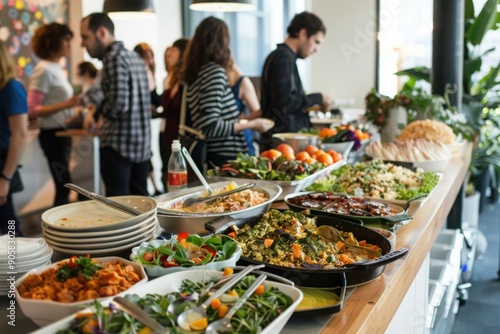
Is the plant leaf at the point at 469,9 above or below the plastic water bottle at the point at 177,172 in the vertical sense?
above

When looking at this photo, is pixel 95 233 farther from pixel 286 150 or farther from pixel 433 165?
pixel 433 165

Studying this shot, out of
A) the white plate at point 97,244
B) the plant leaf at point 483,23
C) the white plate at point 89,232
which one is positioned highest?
the plant leaf at point 483,23

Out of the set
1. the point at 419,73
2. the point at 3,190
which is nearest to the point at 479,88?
the point at 419,73

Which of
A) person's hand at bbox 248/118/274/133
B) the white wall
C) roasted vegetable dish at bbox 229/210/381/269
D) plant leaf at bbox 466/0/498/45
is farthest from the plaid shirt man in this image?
the white wall

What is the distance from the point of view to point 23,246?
4.04 ft

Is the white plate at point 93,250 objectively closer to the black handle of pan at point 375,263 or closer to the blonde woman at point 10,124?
the black handle of pan at point 375,263

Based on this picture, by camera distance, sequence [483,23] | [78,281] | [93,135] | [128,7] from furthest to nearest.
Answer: [93,135] → [483,23] → [128,7] → [78,281]

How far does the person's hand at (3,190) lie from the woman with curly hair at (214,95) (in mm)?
1070

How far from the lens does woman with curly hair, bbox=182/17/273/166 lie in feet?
9.44

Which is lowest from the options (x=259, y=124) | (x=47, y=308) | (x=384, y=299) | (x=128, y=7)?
(x=384, y=299)

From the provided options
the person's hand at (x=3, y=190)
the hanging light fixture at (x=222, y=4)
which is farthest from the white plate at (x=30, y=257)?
the hanging light fixture at (x=222, y=4)

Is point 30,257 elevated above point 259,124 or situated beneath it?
situated beneath

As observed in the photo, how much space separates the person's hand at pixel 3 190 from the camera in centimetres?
295

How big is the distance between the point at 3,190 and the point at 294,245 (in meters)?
2.21
